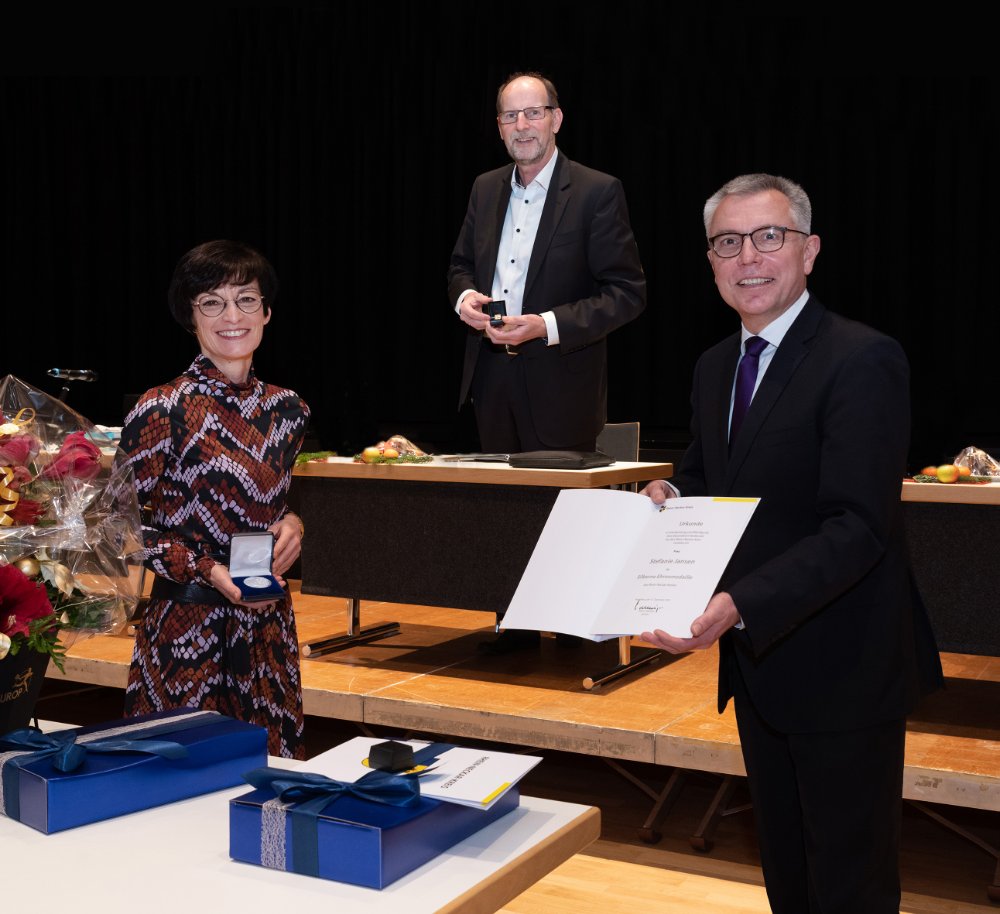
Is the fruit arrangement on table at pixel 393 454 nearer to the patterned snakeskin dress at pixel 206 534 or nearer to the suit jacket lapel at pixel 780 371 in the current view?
the patterned snakeskin dress at pixel 206 534

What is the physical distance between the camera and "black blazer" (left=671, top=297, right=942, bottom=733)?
172 cm

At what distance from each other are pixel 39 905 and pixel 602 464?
8.23ft

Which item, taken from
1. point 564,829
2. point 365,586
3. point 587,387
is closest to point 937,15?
point 587,387

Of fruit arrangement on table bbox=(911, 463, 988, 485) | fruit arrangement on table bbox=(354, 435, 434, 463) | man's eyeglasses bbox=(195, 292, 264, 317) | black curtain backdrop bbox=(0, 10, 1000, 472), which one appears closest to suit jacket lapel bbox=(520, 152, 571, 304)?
fruit arrangement on table bbox=(354, 435, 434, 463)

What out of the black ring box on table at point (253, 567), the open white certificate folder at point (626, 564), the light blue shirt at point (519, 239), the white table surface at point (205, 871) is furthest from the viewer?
the light blue shirt at point (519, 239)

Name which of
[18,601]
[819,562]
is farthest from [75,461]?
[819,562]

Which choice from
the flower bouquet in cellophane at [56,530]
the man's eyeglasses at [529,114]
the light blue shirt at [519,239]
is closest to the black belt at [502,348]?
the light blue shirt at [519,239]

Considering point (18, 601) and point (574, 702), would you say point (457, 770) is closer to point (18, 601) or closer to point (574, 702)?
point (18, 601)

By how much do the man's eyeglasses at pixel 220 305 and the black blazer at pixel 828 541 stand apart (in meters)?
0.92

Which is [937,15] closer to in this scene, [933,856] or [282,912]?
[933,856]

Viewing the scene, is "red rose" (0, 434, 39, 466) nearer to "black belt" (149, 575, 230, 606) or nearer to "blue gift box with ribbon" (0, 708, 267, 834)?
"blue gift box with ribbon" (0, 708, 267, 834)

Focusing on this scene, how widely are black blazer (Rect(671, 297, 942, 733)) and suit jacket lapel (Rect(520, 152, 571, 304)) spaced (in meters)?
1.87

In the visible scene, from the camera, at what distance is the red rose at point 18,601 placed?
1284mm

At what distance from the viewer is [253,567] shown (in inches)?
83.5
